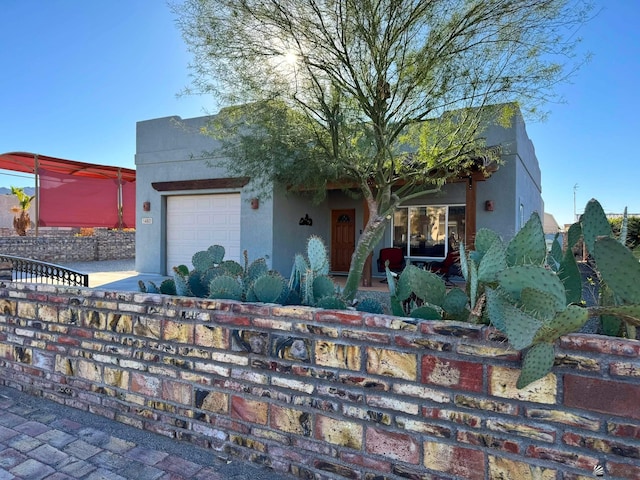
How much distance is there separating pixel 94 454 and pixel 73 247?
16278 millimetres

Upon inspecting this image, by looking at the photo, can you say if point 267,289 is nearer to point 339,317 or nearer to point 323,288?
point 323,288

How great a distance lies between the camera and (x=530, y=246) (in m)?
2.25

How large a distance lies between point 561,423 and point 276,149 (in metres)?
6.47

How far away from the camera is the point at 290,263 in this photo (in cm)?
1176

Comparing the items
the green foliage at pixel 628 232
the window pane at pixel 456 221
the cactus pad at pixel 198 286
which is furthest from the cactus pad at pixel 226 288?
the window pane at pixel 456 221

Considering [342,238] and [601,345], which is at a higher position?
[342,238]

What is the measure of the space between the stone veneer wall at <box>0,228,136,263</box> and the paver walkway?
547 inches

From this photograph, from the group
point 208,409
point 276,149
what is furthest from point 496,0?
point 208,409

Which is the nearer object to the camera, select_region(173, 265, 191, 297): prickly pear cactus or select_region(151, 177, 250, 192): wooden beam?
select_region(173, 265, 191, 297): prickly pear cactus

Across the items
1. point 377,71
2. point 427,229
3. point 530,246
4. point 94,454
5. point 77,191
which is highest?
point 377,71

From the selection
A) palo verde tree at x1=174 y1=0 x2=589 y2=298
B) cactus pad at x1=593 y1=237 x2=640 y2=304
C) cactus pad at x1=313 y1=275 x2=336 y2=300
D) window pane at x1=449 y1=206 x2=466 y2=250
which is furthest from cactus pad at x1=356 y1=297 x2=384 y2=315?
window pane at x1=449 y1=206 x2=466 y2=250

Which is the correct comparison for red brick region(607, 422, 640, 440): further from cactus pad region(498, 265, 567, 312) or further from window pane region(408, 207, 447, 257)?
window pane region(408, 207, 447, 257)

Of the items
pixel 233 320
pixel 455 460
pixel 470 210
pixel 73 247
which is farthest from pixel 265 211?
pixel 73 247

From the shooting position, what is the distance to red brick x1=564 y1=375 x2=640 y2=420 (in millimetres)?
1683
